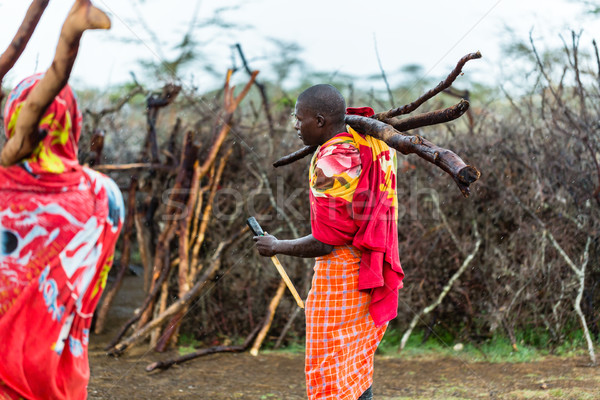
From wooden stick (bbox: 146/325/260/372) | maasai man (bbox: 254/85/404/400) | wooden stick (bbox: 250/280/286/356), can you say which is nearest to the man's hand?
maasai man (bbox: 254/85/404/400)

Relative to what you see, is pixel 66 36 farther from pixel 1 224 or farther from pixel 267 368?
pixel 267 368

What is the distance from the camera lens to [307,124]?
2906mm

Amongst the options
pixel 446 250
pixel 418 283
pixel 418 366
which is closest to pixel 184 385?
pixel 418 366

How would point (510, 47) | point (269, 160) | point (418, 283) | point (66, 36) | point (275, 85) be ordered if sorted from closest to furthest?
point (66, 36), point (418, 283), point (269, 160), point (510, 47), point (275, 85)

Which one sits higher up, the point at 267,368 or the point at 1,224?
the point at 1,224

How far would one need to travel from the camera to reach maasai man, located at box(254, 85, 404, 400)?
282cm

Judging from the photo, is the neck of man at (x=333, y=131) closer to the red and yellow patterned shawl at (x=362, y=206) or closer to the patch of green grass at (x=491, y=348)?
the red and yellow patterned shawl at (x=362, y=206)

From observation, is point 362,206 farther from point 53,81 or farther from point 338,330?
point 53,81

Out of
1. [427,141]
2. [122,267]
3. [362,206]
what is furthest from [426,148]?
[122,267]

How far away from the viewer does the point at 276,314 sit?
6207 mm

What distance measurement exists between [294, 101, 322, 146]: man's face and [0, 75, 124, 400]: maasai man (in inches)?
40.2

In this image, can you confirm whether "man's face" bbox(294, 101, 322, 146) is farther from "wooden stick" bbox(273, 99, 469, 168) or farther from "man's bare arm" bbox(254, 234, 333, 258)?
"man's bare arm" bbox(254, 234, 333, 258)

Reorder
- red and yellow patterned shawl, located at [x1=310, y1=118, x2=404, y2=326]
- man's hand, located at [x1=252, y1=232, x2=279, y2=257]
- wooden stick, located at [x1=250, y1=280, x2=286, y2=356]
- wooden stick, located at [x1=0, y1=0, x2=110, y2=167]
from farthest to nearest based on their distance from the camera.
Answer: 1. wooden stick, located at [x1=250, y1=280, x2=286, y2=356]
2. man's hand, located at [x1=252, y1=232, x2=279, y2=257]
3. red and yellow patterned shawl, located at [x1=310, y1=118, x2=404, y2=326]
4. wooden stick, located at [x1=0, y1=0, x2=110, y2=167]

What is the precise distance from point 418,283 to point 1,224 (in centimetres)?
460
